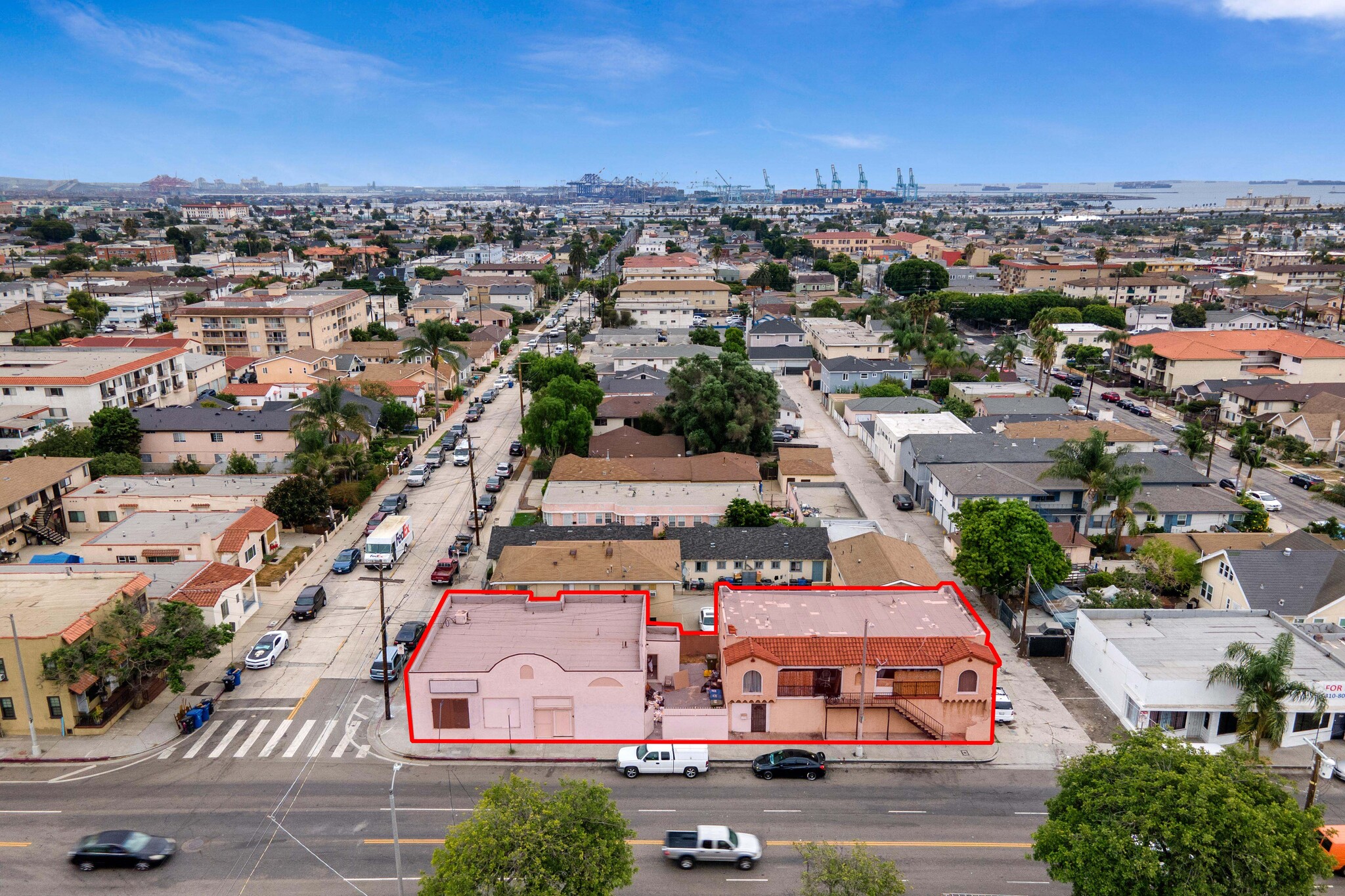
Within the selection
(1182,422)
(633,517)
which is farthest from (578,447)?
(1182,422)

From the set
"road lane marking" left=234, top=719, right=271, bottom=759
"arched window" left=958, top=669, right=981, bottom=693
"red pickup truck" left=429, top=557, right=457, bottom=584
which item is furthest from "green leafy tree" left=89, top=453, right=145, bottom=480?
"arched window" left=958, top=669, right=981, bottom=693

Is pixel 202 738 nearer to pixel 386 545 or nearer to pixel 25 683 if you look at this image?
pixel 25 683

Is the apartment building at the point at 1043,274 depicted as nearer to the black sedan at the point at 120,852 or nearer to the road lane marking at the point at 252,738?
the road lane marking at the point at 252,738

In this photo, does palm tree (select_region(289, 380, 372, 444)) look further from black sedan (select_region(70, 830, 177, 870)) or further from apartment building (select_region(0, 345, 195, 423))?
black sedan (select_region(70, 830, 177, 870))

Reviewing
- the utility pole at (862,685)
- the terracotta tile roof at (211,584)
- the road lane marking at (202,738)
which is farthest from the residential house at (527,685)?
the terracotta tile roof at (211,584)

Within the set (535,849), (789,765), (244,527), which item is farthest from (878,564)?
(244,527)

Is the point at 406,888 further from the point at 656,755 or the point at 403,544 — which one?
the point at 403,544
